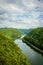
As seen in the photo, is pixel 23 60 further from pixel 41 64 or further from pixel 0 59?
pixel 41 64

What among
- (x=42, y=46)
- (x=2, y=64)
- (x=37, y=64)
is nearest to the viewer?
(x=2, y=64)

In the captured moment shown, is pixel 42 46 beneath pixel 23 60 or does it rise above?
beneath

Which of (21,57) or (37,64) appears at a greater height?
(21,57)

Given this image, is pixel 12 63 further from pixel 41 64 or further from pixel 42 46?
pixel 42 46

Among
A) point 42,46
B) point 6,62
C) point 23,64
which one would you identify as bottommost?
point 42,46

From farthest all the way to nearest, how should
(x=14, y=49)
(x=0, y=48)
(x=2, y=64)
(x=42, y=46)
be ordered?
(x=42, y=46), (x=14, y=49), (x=0, y=48), (x=2, y=64)

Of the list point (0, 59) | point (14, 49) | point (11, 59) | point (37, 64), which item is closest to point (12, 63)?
point (11, 59)

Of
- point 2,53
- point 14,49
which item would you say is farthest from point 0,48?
point 14,49

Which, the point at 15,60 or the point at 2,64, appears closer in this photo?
the point at 2,64

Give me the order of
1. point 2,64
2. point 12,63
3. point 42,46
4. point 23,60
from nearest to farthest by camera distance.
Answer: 1. point 2,64
2. point 12,63
3. point 23,60
4. point 42,46
